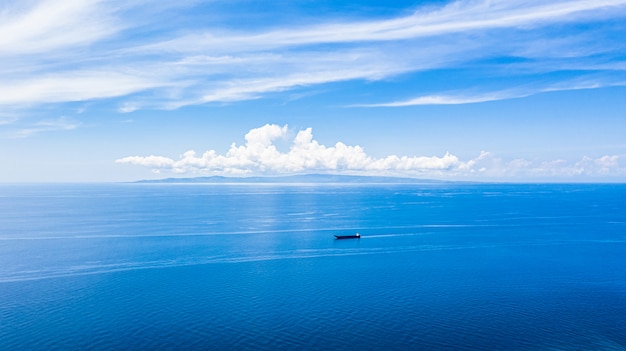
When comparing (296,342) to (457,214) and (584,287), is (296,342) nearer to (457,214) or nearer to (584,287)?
(584,287)

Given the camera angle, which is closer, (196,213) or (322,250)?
(322,250)

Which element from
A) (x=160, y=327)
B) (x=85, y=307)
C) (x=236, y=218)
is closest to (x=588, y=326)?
(x=160, y=327)

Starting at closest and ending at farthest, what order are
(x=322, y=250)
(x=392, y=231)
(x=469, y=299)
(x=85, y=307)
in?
(x=85, y=307), (x=469, y=299), (x=322, y=250), (x=392, y=231)

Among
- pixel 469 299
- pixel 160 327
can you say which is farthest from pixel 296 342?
pixel 469 299

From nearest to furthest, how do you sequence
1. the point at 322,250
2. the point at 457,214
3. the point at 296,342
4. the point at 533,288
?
1. the point at 296,342
2. the point at 533,288
3. the point at 322,250
4. the point at 457,214

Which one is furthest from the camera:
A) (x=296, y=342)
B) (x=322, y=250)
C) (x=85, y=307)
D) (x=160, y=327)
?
(x=322, y=250)

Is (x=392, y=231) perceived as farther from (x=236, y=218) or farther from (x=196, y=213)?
(x=196, y=213)

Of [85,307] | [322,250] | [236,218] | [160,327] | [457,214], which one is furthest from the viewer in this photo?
[457,214]
